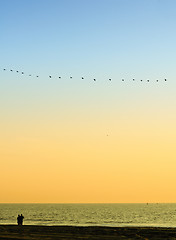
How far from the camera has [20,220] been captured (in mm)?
51281

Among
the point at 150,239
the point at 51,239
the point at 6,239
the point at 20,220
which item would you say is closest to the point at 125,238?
the point at 150,239

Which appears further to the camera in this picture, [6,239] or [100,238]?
[100,238]

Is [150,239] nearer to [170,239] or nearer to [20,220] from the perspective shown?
[170,239]

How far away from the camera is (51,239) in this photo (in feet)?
95.3

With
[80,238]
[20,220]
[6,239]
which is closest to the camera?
[6,239]

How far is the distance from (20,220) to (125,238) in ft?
75.6

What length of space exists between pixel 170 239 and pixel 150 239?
5.09 feet

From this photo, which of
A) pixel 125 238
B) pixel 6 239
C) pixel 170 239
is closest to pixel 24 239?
pixel 6 239

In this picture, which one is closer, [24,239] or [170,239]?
[24,239]

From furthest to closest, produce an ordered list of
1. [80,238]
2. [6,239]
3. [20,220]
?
1. [20,220]
2. [80,238]
3. [6,239]

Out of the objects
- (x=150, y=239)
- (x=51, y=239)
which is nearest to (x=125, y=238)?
(x=150, y=239)

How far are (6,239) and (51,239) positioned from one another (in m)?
3.12

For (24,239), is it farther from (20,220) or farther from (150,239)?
(20,220)

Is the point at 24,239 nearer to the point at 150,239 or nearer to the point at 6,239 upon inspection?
the point at 6,239
